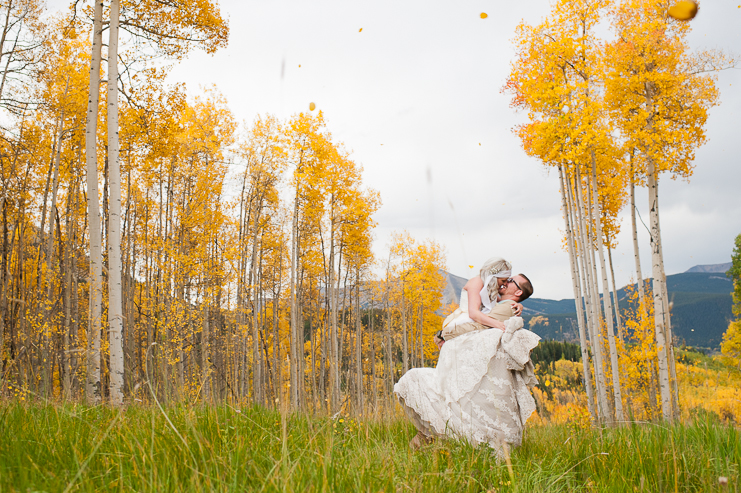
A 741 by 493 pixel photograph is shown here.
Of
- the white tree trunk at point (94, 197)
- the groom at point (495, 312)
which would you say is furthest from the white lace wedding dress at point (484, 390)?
the white tree trunk at point (94, 197)

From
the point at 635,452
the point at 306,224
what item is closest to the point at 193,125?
the point at 306,224

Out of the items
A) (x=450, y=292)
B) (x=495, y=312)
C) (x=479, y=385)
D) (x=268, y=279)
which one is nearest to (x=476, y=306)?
(x=495, y=312)

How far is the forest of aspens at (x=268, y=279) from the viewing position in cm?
171

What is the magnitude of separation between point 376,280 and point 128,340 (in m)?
11.6

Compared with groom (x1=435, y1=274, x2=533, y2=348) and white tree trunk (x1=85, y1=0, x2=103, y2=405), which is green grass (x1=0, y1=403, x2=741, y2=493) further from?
white tree trunk (x1=85, y1=0, x2=103, y2=405)

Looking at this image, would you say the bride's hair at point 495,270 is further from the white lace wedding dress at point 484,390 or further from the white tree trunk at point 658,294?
the white tree trunk at point 658,294

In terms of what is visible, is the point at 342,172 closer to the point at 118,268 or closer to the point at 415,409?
the point at 118,268

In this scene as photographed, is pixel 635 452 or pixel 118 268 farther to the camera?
pixel 118 268

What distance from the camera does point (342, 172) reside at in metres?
14.6

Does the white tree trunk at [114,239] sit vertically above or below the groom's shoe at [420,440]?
above

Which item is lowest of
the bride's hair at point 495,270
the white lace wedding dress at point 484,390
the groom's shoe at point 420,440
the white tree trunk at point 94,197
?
the groom's shoe at point 420,440

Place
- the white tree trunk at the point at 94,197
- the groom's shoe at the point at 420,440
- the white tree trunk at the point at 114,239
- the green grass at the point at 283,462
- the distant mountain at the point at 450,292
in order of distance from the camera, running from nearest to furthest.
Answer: the green grass at the point at 283,462, the groom's shoe at the point at 420,440, the distant mountain at the point at 450,292, the white tree trunk at the point at 114,239, the white tree trunk at the point at 94,197

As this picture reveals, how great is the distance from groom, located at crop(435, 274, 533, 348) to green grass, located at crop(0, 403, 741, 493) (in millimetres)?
852

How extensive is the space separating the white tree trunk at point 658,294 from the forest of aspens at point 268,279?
41 millimetres
